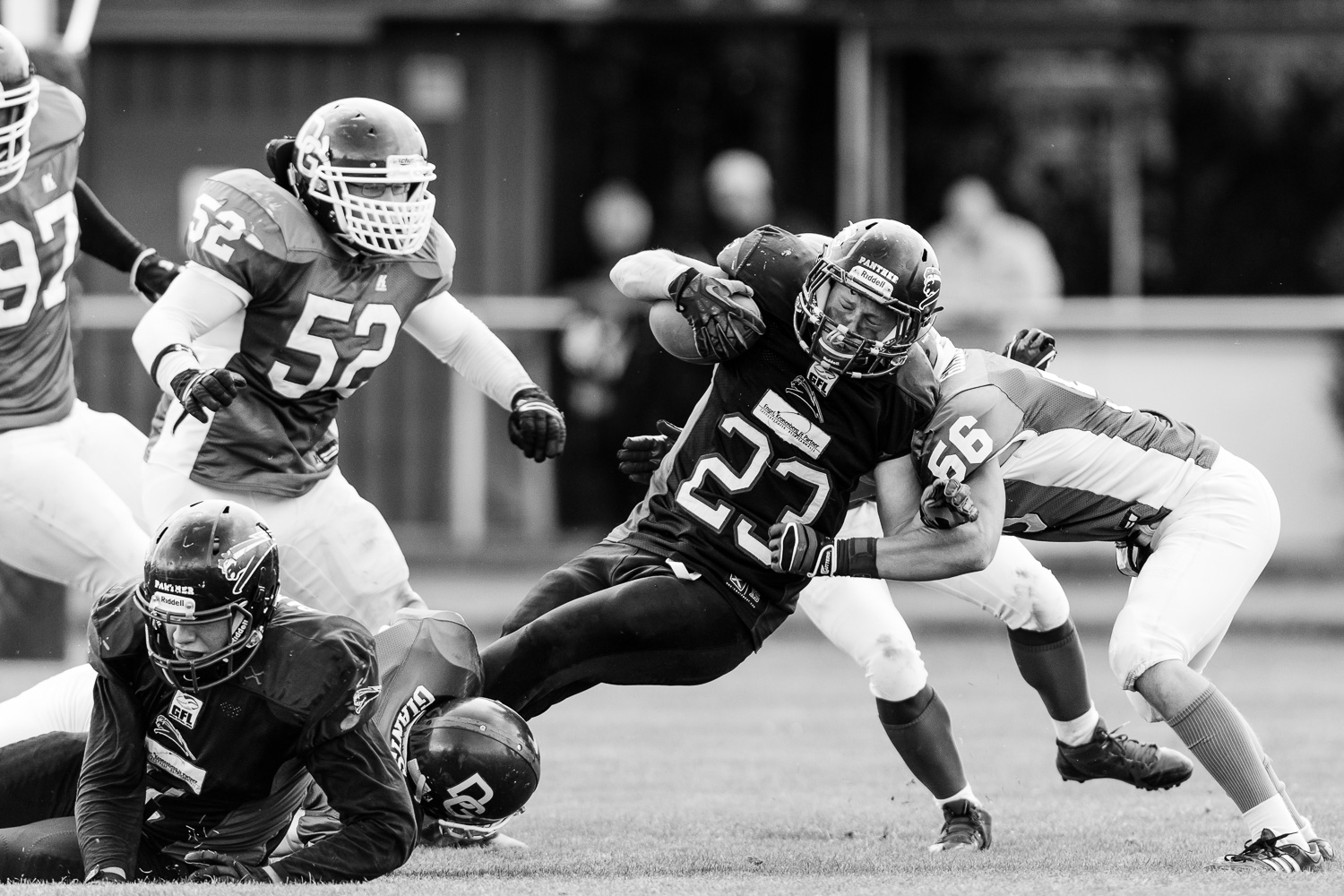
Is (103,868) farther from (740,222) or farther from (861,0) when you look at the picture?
(861,0)

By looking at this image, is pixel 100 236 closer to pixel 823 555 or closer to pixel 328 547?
pixel 328 547

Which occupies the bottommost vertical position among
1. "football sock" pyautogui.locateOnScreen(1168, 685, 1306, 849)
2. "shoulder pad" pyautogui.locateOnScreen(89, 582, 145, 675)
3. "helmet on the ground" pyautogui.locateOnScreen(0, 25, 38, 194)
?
"football sock" pyautogui.locateOnScreen(1168, 685, 1306, 849)

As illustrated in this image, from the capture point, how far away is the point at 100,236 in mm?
6930

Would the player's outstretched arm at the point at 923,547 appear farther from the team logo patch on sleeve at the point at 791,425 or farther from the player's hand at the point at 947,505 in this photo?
the team logo patch on sleeve at the point at 791,425

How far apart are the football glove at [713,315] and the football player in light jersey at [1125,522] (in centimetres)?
51

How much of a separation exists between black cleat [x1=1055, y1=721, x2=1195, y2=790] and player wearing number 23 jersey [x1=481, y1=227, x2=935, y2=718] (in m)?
1.24

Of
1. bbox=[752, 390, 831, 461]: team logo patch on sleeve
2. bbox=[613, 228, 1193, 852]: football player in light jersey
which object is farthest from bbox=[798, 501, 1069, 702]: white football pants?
bbox=[752, 390, 831, 461]: team logo patch on sleeve

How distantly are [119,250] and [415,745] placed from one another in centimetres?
237

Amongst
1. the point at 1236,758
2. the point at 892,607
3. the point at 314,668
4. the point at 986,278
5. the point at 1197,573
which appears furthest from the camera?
the point at 986,278

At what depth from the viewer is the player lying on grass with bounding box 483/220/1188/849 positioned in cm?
546

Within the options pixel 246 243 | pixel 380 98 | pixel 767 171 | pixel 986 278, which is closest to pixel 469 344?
pixel 246 243

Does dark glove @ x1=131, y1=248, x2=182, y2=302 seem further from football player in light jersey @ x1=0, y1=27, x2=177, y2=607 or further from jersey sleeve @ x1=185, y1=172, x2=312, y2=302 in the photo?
jersey sleeve @ x1=185, y1=172, x2=312, y2=302

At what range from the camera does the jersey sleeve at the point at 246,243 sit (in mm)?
5883

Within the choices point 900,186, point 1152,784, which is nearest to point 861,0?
point 900,186
